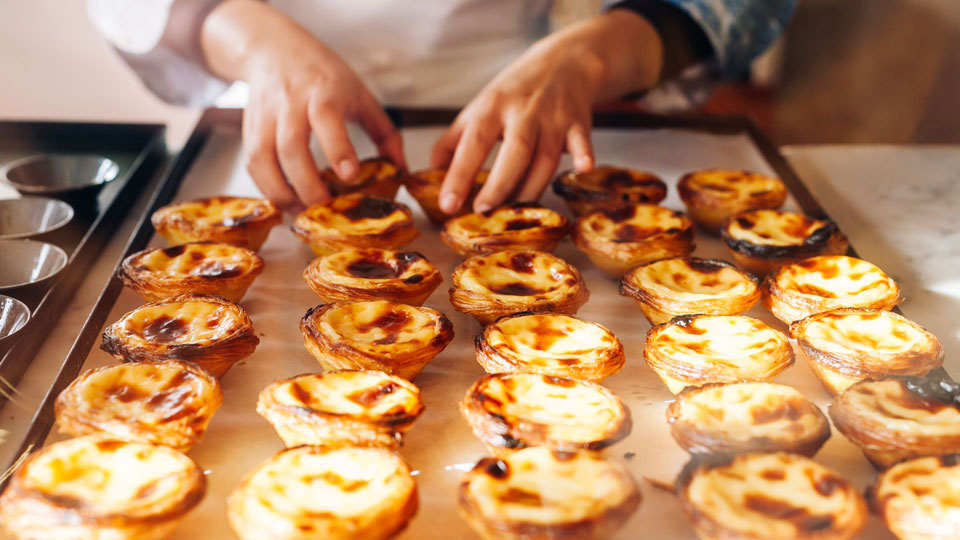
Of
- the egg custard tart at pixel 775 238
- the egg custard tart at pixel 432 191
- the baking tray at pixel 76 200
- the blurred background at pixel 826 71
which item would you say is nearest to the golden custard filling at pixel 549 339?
the egg custard tart at pixel 775 238

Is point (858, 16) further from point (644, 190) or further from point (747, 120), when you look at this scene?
point (644, 190)

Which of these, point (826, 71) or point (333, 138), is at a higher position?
point (333, 138)

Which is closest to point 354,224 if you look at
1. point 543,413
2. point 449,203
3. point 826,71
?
point 449,203

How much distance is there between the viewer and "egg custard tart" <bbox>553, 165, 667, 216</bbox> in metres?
2.81

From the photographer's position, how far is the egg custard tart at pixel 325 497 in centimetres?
138

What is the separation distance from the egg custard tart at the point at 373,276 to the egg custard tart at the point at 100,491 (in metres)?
0.73

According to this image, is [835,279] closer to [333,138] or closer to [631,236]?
[631,236]

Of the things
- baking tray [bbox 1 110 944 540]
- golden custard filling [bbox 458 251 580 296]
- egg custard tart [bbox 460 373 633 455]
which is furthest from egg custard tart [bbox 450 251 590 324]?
egg custard tart [bbox 460 373 633 455]

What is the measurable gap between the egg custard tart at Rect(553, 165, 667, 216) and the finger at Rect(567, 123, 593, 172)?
4.1 inches

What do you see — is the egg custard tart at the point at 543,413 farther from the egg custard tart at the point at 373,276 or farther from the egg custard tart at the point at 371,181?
the egg custard tart at the point at 371,181

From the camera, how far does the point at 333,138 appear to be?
267 centimetres

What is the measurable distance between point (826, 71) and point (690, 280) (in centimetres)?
504

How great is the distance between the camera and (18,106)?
5738 millimetres

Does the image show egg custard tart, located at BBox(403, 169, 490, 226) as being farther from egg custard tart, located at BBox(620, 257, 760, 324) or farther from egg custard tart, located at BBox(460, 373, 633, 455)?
egg custard tart, located at BBox(460, 373, 633, 455)
